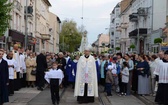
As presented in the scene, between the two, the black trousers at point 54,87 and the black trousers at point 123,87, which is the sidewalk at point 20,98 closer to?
the black trousers at point 54,87

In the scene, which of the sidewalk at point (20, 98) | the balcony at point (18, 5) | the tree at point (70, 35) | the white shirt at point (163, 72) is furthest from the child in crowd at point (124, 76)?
the tree at point (70, 35)

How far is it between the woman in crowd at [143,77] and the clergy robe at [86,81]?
2.98 meters

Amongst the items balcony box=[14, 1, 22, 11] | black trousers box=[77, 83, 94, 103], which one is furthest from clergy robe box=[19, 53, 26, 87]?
balcony box=[14, 1, 22, 11]

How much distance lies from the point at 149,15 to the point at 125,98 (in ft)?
125

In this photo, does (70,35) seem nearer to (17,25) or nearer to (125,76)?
(17,25)

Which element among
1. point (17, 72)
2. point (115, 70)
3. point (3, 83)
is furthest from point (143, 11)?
point (3, 83)

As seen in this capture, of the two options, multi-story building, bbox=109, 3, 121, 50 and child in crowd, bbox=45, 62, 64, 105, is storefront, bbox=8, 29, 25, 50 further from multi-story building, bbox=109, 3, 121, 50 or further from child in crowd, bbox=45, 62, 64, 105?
multi-story building, bbox=109, 3, 121, 50

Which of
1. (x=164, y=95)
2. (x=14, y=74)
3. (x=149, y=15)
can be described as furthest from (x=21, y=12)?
(x=164, y=95)

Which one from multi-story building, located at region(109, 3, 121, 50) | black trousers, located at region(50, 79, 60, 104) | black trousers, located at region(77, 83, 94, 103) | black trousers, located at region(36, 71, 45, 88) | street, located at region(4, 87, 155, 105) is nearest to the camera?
black trousers, located at region(50, 79, 60, 104)

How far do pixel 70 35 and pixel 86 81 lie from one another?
7409 cm

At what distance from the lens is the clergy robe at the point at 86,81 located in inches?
547

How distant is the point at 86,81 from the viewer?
46.1 feet

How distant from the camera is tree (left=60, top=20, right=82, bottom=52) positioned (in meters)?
86.5

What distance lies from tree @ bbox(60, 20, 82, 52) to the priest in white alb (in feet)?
234
